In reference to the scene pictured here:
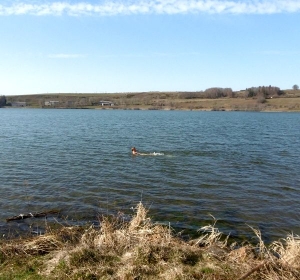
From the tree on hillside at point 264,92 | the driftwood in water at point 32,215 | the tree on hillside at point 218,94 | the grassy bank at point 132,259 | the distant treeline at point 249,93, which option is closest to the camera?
the grassy bank at point 132,259

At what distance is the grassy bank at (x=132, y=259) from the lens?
836 centimetres

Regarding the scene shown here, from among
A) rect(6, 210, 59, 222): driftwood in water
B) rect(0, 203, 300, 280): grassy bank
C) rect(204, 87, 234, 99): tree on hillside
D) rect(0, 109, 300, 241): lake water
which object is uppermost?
rect(204, 87, 234, 99): tree on hillside

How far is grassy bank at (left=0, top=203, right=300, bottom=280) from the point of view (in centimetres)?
836

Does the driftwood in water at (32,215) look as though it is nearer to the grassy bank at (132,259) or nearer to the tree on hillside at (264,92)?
the grassy bank at (132,259)

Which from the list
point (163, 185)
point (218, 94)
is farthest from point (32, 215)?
point (218, 94)

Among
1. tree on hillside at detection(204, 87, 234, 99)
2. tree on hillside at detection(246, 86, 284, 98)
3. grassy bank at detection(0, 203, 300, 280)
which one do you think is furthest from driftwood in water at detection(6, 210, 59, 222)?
tree on hillside at detection(204, 87, 234, 99)

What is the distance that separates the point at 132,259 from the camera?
29.7 ft

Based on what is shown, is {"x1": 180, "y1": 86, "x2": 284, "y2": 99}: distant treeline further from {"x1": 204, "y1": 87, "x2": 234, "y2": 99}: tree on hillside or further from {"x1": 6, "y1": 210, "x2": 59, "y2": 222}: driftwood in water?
{"x1": 6, "y1": 210, "x2": 59, "y2": 222}: driftwood in water

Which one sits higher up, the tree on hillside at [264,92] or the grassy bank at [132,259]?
the tree on hillside at [264,92]

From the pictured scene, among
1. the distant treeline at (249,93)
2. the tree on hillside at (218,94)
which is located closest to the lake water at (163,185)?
the distant treeline at (249,93)

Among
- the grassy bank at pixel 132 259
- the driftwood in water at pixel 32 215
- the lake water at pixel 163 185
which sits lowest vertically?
the lake water at pixel 163 185

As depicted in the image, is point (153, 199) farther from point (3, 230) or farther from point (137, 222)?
point (3, 230)

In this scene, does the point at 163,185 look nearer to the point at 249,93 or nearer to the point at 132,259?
the point at 132,259

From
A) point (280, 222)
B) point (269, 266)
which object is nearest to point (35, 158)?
point (280, 222)
